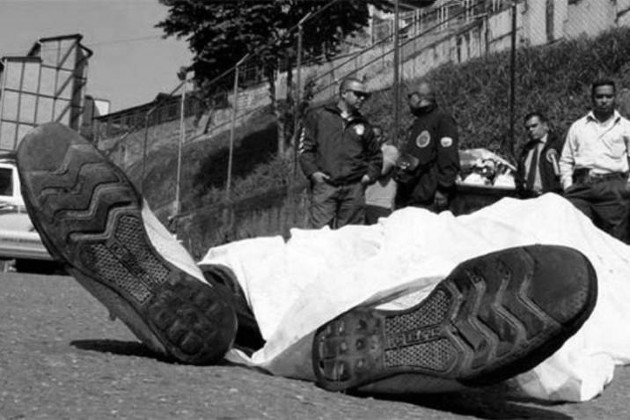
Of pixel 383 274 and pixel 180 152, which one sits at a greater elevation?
pixel 180 152

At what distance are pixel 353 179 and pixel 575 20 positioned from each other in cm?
899

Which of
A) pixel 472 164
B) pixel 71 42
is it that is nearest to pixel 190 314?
pixel 472 164

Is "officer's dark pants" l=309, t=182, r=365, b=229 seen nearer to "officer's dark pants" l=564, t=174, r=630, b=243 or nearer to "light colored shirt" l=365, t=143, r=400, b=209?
"light colored shirt" l=365, t=143, r=400, b=209

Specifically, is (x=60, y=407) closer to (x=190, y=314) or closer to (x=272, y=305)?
(x=190, y=314)

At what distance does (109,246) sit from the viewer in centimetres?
300

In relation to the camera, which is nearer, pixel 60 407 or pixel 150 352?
pixel 60 407

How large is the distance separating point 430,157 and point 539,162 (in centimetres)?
87

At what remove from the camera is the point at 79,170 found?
300cm

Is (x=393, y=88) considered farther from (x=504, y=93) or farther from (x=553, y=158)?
(x=553, y=158)

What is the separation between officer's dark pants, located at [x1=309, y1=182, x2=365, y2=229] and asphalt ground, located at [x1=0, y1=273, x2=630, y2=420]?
3.80 meters

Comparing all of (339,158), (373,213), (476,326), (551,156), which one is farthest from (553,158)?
(476,326)

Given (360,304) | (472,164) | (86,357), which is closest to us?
(360,304)

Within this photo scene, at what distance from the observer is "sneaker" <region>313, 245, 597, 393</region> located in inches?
94.2

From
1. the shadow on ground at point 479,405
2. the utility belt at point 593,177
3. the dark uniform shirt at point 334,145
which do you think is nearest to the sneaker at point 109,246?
the shadow on ground at point 479,405
